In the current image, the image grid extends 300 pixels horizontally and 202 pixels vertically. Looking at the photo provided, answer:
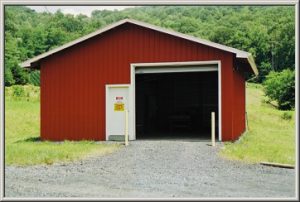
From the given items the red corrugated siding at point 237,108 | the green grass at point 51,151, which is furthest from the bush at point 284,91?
the green grass at point 51,151

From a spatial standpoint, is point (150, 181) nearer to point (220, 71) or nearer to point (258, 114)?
point (220, 71)

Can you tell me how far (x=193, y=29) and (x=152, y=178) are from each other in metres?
47.5

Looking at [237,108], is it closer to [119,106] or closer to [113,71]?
[119,106]

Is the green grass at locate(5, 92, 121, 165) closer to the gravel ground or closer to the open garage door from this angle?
the gravel ground

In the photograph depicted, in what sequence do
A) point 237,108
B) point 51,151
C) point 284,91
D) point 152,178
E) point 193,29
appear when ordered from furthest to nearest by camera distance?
1. point 193,29
2. point 284,91
3. point 237,108
4. point 51,151
5. point 152,178

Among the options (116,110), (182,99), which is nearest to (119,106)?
(116,110)

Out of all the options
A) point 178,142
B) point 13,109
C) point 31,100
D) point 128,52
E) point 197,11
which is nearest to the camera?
point 178,142

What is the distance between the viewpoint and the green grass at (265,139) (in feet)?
44.8

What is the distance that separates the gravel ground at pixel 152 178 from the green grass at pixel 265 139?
88 cm

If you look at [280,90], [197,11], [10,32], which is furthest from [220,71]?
[10,32]

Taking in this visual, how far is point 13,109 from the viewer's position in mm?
31328

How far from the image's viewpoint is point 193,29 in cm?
5697

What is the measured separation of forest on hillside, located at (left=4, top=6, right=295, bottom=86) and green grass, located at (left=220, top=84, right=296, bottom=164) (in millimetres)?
17393

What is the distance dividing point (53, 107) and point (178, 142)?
212 inches
